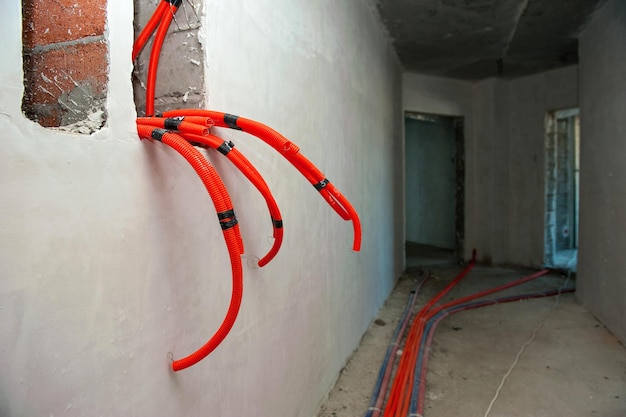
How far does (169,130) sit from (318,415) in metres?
1.54

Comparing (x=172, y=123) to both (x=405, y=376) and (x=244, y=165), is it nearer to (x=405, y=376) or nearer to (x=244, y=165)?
(x=244, y=165)

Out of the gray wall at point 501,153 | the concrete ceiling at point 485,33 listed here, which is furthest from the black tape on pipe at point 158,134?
the gray wall at point 501,153

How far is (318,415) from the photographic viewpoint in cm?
186

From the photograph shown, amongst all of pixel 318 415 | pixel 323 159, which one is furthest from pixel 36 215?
pixel 318 415

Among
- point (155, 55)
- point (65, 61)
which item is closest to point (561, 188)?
point (155, 55)

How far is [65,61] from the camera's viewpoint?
0.85 metres

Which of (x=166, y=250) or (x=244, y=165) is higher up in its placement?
(x=244, y=165)

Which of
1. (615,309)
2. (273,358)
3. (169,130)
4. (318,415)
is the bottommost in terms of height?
(318,415)

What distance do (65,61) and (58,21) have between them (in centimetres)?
9

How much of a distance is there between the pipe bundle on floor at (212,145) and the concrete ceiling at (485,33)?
2.27m

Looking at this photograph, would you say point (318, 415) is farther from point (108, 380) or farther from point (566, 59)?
point (566, 59)

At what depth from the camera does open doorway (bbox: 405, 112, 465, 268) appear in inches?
205

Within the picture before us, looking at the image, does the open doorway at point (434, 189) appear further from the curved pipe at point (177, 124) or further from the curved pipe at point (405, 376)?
the curved pipe at point (177, 124)

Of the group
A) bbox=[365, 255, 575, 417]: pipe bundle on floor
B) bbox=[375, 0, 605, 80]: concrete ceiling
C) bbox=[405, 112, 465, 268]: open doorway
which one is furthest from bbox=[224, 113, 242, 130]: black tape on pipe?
bbox=[405, 112, 465, 268]: open doorway
